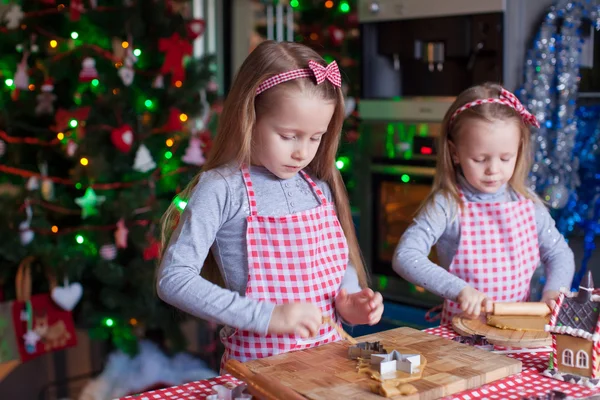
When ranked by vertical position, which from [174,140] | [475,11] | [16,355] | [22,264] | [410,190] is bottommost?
[16,355]

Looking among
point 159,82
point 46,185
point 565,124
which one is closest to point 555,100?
point 565,124

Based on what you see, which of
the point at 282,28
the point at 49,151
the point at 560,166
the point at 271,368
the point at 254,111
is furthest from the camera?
the point at 282,28

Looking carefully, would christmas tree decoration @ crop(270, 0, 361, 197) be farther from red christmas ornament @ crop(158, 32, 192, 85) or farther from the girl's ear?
the girl's ear

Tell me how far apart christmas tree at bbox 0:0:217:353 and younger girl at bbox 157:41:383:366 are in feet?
4.99

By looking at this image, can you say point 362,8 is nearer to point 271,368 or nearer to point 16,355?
point 16,355

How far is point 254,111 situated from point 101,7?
1761 mm

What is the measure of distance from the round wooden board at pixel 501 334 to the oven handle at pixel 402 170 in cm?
176

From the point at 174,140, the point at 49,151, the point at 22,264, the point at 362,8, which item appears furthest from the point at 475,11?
the point at 22,264

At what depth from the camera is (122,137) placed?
288cm

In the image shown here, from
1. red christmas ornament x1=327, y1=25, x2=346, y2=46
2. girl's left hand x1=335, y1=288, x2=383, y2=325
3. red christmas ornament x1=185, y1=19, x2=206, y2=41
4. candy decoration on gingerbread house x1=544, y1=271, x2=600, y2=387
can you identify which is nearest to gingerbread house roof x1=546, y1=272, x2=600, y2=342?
candy decoration on gingerbread house x1=544, y1=271, x2=600, y2=387

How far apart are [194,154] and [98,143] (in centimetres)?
37

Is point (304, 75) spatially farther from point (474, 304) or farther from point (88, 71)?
point (88, 71)

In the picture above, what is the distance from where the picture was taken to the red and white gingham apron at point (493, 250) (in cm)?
177

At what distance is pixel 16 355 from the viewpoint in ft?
9.82
